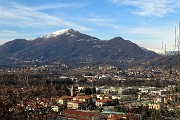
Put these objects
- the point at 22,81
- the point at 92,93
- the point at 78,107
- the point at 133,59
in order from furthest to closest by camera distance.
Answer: the point at 133,59
the point at 92,93
the point at 78,107
the point at 22,81

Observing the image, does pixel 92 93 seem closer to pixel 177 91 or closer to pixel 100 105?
pixel 100 105

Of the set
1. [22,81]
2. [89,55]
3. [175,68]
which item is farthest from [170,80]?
[89,55]

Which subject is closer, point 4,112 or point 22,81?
point 22,81

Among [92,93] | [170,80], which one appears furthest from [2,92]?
[92,93]

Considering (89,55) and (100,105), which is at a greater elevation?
(89,55)

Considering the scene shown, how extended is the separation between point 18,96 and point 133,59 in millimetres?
181731

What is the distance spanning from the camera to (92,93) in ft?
173

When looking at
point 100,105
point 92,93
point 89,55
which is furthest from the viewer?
point 89,55

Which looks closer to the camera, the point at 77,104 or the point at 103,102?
the point at 77,104

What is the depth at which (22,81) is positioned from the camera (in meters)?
5.17

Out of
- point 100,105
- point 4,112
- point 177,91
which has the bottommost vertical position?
point 100,105

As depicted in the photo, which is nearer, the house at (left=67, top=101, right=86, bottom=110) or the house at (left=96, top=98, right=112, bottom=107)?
the house at (left=67, top=101, right=86, bottom=110)

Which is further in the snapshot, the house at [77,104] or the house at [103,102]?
the house at [103,102]

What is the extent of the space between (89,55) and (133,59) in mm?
26974
